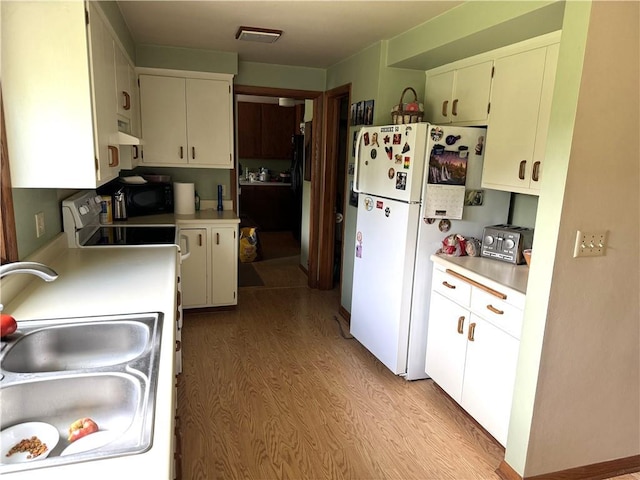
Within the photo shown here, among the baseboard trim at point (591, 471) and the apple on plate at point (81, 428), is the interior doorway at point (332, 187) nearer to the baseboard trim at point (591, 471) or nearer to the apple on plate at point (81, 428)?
the baseboard trim at point (591, 471)

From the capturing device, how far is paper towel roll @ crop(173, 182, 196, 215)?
12.1 feet

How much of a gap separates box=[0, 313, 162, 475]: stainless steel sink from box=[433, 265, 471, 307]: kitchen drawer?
5.13 ft

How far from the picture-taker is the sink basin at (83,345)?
1374mm

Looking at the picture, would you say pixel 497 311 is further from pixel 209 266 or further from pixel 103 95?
pixel 209 266

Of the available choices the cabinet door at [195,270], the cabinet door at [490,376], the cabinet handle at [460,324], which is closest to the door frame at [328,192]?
the cabinet door at [195,270]

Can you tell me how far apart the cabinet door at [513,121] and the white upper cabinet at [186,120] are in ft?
7.05

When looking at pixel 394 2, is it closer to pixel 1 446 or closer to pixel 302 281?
pixel 1 446

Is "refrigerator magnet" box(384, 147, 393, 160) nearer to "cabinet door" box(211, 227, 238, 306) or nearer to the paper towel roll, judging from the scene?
"cabinet door" box(211, 227, 238, 306)

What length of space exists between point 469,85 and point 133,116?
7.44ft

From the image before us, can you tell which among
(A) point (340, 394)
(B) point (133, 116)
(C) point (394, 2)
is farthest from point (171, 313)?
(B) point (133, 116)

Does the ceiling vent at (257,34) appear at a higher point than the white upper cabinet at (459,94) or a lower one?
higher

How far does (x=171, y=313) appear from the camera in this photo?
1.54 m

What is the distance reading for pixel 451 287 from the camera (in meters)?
2.45

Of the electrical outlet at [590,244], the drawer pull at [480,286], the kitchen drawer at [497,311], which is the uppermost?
the electrical outlet at [590,244]
